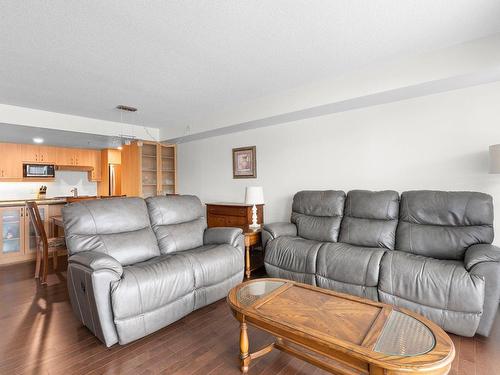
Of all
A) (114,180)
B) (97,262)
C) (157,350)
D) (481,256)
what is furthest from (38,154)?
(481,256)

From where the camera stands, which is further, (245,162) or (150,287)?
(245,162)

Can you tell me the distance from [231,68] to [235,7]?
3.17 ft

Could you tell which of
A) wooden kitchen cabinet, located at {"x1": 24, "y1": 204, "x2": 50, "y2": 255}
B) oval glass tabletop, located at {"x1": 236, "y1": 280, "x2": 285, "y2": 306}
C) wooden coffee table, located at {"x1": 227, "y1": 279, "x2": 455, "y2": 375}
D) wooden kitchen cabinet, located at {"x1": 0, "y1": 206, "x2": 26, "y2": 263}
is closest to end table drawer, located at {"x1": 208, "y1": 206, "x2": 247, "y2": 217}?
oval glass tabletop, located at {"x1": 236, "y1": 280, "x2": 285, "y2": 306}

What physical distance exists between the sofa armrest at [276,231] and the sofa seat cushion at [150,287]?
3.79ft

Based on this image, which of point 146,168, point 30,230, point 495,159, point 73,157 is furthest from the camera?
point 73,157

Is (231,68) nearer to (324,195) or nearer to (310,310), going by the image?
(324,195)

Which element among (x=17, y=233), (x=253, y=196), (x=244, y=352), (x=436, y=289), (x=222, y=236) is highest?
(x=253, y=196)

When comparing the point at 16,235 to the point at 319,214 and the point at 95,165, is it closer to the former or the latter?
the point at 95,165

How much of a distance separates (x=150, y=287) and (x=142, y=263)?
0.46 metres

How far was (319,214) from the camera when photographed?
332 centimetres

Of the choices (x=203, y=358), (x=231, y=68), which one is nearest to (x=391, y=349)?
(x=203, y=358)

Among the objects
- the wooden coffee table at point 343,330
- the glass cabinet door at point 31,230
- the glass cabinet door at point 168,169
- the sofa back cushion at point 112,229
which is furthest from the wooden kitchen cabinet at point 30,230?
the wooden coffee table at point 343,330

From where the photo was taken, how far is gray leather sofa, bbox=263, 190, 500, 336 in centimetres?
197

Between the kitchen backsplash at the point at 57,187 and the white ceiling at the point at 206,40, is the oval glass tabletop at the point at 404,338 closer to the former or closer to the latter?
the white ceiling at the point at 206,40
